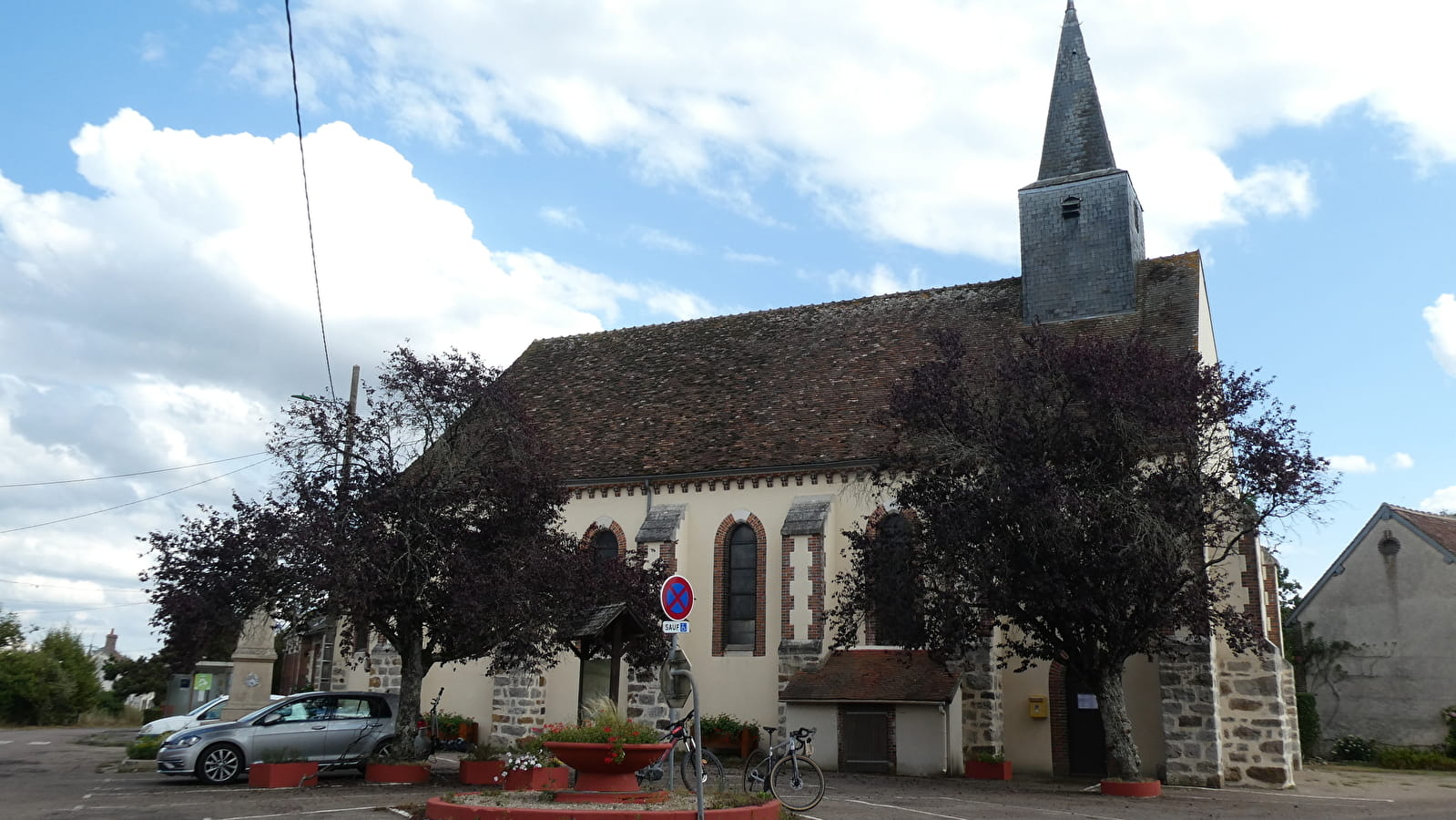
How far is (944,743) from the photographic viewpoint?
18969 millimetres

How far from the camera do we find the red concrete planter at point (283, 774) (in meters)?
15.2

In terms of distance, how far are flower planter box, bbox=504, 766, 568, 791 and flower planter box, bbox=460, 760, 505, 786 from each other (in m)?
1.31

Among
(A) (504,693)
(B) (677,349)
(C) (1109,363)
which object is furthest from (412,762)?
(B) (677,349)

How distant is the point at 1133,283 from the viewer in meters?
24.3

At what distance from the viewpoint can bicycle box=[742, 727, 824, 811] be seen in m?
13.1

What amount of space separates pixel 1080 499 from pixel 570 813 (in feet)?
27.9

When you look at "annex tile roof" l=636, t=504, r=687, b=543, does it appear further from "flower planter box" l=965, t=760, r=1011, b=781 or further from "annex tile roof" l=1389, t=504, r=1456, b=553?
"annex tile roof" l=1389, t=504, r=1456, b=553

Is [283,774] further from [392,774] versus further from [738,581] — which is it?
[738,581]

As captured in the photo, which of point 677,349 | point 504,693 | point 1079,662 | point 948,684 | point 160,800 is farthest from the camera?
point 677,349

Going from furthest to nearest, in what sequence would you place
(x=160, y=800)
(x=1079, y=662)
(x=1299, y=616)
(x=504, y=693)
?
(x=1299, y=616)
(x=504, y=693)
(x=1079, y=662)
(x=160, y=800)

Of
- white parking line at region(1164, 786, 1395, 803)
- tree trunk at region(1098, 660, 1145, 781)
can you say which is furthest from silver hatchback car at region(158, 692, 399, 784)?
white parking line at region(1164, 786, 1395, 803)

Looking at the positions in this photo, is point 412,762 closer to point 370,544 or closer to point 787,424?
point 370,544

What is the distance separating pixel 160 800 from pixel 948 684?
1249 centimetres

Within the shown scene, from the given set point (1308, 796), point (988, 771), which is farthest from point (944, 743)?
point (1308, 796)
